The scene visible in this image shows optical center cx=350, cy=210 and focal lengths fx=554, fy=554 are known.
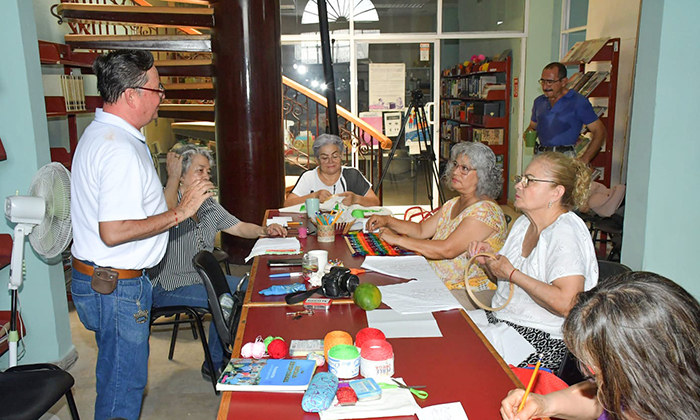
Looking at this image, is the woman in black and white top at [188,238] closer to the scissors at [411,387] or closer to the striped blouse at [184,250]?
the striped blouse at [184,250]

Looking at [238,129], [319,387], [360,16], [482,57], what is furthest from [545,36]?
[319,387]

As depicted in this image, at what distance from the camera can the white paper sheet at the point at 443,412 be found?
1287 millimetres

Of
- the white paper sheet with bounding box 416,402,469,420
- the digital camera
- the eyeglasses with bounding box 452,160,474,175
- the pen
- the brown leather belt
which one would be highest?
the eyeglasses with bounding box 452,160,474,175

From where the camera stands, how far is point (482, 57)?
7.65 metres

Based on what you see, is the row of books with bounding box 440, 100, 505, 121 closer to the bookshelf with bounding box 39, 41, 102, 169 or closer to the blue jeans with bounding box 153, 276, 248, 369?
the bookshelf with bounding box 39, 41, 102, 169

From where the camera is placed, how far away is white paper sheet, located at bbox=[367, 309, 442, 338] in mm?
1746

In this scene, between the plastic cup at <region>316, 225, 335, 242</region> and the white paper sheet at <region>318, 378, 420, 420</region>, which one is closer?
the white paper sheet at <region>318, 378, 420, 420</region>

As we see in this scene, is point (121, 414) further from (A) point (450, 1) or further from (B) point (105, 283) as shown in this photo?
(A) point (450, 1)

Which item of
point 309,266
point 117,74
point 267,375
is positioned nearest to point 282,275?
point 309,266

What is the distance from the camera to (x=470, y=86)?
812 cm

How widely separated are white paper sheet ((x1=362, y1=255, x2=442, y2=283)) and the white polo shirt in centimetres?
92

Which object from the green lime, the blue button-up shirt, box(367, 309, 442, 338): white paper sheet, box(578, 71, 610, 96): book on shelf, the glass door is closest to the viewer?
box(367, 309, 442, 338): white paper sheet

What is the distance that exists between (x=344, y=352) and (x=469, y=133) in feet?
23.2

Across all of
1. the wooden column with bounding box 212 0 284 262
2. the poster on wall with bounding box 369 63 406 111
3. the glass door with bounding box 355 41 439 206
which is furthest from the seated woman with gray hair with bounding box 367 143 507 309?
the poster on wall with bounding box 369 63 406 111
